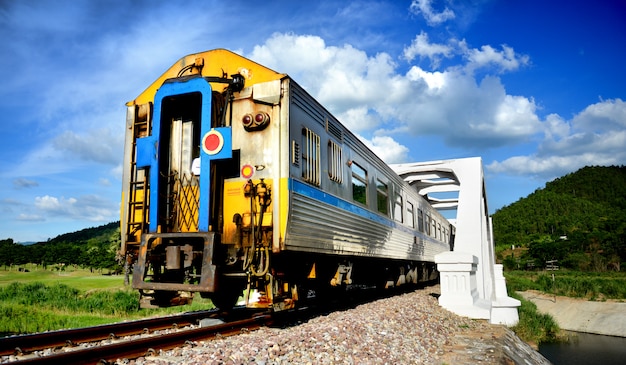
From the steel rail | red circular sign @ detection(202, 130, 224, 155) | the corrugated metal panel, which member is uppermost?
red circular sign @ detection(202, 130, 224, 155)

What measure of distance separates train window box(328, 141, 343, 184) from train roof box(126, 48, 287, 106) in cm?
207

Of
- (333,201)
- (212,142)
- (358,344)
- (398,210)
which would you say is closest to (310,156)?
(333,201)

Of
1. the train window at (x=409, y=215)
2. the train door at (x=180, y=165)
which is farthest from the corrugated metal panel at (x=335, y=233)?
the train window at (x=409, y=215)

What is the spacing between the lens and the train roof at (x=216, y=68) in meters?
6.95

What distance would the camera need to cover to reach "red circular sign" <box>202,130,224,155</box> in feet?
21.1

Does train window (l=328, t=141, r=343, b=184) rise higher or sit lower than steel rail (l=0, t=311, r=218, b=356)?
higher

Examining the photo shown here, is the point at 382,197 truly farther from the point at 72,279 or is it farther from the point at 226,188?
the point at 72,279

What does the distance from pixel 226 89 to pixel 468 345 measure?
17.8ft

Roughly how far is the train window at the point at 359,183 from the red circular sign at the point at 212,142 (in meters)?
3.87

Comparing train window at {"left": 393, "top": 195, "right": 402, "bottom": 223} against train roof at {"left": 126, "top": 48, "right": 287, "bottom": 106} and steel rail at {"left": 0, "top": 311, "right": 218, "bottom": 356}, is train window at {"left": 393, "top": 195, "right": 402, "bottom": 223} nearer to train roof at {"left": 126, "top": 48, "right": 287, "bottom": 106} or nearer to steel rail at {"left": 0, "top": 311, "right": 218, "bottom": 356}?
train roof at {"left": 126, "top": 48, "right": 287, "bottom": 106}

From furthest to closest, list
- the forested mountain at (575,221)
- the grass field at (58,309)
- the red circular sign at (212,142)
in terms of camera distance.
→ the forested mountain at (575,221)
the grass field at (58,309)
the red circular sign at (212,142)

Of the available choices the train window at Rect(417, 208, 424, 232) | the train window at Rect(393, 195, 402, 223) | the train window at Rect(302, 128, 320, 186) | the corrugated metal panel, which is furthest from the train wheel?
the train window at Rect(417, 208, 424, 232)

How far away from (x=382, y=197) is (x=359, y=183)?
1855mm

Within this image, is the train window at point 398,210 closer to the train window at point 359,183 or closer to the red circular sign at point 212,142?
the train window at point 359,183
